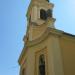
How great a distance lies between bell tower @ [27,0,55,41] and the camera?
72.2ft

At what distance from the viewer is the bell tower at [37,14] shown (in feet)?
72.2

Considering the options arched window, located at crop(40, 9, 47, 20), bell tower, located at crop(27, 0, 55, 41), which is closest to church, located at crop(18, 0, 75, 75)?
bell tower, located at crop(27, 0, 55, 41)

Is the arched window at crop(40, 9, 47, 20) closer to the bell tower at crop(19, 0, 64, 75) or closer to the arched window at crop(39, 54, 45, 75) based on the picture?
the bell tower at crop(19, 0, 64, 75)

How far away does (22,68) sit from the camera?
21234mm

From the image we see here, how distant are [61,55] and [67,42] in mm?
1617

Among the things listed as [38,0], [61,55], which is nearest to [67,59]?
[61,55]

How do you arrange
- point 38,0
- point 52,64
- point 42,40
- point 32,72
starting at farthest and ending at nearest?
point 38,0, point 42,40, point 32,72, point 52,64

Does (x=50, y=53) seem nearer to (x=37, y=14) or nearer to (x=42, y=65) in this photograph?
(x=42, y=65)

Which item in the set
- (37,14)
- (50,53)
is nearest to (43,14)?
(37,14)

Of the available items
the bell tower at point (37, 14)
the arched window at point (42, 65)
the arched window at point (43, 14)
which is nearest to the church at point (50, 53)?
the arched window at point (42, 65)

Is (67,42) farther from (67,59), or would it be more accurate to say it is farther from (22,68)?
(22,68)

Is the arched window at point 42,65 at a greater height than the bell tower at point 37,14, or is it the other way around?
the bell tower at point 37,14

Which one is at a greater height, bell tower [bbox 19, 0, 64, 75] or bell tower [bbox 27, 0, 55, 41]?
bell tower [bbox 27, 0, 55, 41]

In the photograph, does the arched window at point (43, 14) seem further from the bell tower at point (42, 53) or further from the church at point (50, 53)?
the church at point (50, 53)
